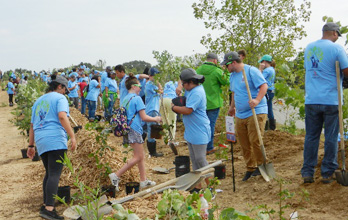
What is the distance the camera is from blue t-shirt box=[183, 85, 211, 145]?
5.26 metres

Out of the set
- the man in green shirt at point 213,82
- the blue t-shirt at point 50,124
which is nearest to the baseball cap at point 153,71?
the man in green shirt at point 213,82

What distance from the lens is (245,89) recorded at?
5.75 metres

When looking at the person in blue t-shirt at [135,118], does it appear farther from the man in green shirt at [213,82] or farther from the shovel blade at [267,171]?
the man in green shirt at [213,82]

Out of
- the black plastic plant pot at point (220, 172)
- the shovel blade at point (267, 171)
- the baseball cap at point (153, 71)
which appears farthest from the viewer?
the baseball cap at point (153, 71)

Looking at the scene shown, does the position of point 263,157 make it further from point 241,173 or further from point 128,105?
point 128,105

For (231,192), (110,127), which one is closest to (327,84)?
(231,192)

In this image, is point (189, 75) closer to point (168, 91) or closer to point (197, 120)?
point (197, 120)

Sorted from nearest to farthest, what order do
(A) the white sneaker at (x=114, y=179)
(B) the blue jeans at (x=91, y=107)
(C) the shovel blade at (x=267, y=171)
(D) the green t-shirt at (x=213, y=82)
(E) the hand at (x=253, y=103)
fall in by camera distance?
(E) the hand at (x=253, y=103), (C) the shovel blade at (x=267, y=171), (A) the white sneaker at (x=114, y=179), (D) the green t-shirt at (x=213, y=82), (B) the blue jeans at (x=91, y=107)

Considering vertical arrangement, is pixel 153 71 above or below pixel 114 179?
above

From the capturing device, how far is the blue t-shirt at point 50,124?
16.9 ft

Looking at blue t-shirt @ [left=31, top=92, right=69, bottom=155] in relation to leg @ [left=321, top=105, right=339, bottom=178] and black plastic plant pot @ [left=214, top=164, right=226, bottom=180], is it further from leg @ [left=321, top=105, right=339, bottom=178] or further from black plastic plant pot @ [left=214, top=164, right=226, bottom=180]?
leg @ [left=321, top=105, right=339, bottom=178]

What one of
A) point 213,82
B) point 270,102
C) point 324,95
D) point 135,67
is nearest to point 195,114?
point 324,95

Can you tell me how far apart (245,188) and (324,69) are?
200 cm

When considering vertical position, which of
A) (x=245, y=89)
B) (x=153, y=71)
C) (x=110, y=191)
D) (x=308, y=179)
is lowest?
(x=110, y=191)
